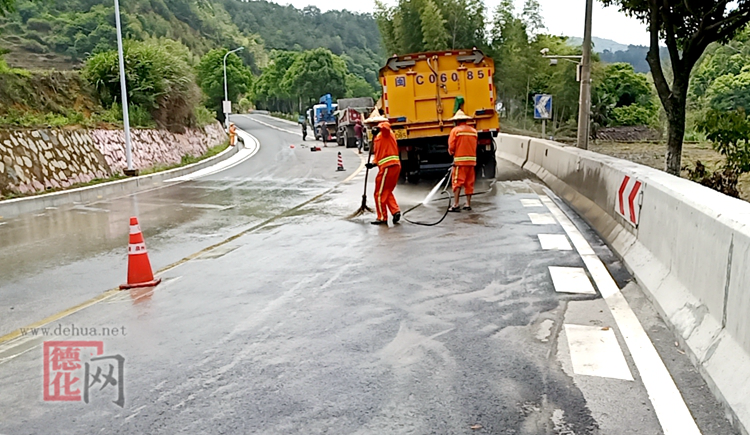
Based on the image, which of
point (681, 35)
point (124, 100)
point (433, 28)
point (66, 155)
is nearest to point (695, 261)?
point (681, 35)

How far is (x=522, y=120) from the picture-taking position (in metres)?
63.0

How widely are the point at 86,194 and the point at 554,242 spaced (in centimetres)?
1227

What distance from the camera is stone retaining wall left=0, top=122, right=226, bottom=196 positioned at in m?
15.4

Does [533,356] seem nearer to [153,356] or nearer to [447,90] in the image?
[153,356]

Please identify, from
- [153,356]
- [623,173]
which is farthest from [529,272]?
[153,356]

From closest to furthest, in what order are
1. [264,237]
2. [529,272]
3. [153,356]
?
[153,356]
[529,272]
[264,237]

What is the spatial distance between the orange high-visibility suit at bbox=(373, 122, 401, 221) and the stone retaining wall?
929cm

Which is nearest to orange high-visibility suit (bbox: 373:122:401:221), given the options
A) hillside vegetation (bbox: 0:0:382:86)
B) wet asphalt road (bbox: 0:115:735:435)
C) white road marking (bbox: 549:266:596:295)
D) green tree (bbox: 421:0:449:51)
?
wet asphalt road (bbox: 0:115:735:435)

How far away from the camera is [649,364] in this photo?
4246mm

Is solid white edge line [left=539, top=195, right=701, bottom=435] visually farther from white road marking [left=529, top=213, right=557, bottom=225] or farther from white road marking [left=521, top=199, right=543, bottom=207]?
white road marking [left=521, top=199, right=543, bottom=207]

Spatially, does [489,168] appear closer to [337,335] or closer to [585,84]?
[585,84]

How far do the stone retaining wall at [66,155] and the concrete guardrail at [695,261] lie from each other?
13.2 metres

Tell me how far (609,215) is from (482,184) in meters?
6.70

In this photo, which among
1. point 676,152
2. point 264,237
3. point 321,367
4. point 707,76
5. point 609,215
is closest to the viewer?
point 321,367
